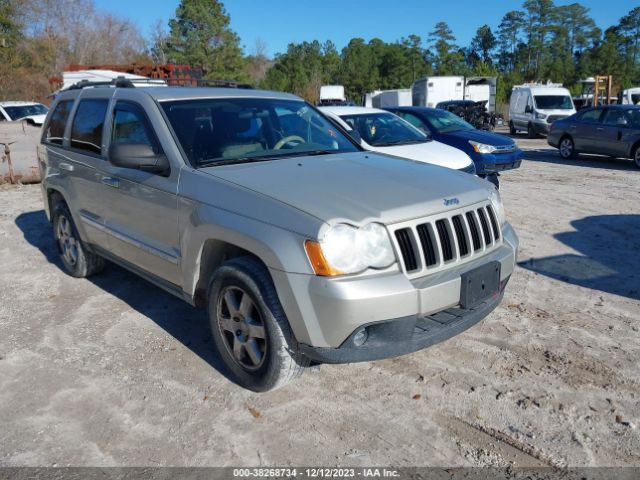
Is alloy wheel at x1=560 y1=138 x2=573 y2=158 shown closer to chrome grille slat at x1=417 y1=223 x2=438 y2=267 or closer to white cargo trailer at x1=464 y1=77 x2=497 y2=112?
chrome grille slat at x1=417 y1=223 x2=438 y2=267

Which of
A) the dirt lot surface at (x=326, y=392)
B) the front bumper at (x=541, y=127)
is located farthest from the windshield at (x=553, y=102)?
the dirt lot surface at (x=326, y=392)

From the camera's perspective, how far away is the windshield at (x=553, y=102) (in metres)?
22.7

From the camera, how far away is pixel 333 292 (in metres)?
2.74

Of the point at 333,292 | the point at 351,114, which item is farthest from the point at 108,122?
the point at 351,114

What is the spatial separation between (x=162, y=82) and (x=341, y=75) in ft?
221

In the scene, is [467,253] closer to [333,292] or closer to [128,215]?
[333,292]

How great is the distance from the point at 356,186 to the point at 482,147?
24.1 ft

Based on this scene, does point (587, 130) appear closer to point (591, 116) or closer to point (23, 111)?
point (591, 116)

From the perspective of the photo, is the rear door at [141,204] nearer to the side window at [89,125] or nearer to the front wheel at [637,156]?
the side window at [89,125]

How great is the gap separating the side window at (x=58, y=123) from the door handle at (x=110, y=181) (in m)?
1.24

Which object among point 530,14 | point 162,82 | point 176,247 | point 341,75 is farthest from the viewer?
point 530,14

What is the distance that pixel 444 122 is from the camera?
1073 cm

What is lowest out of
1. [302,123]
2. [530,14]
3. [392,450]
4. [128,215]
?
[392,450]

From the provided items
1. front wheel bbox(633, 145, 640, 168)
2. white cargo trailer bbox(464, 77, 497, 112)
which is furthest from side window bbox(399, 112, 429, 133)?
white cargo trailer bbox(464, 77, 497, 112)
